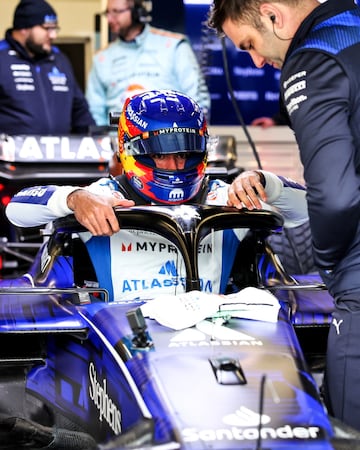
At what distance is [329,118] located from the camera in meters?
2.41

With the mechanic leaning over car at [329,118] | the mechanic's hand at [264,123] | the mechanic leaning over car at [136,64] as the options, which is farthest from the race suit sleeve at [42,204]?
the mechanic's hand at [264,123]

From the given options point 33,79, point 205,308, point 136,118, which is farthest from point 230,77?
point 205,308

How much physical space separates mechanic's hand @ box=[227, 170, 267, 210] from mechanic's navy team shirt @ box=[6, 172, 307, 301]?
14cm

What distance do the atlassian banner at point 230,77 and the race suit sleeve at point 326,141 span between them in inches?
275

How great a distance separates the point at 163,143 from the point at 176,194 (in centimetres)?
22

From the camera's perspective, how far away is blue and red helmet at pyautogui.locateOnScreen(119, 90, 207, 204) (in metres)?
3.85

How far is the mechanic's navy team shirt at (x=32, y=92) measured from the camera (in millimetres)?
7707

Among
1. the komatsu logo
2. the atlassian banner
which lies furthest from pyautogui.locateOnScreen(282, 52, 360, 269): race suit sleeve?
the atlassian banner

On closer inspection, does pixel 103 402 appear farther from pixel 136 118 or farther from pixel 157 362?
pixel 136 118

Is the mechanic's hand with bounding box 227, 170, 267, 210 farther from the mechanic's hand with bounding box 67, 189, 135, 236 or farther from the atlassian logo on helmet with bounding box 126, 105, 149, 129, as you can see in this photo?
the atlassian logo on helmet with bounding box 126, 105, 149, 129

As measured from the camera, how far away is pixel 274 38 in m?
2.59

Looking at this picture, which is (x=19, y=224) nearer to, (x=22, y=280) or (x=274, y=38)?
(x=22, y=280)

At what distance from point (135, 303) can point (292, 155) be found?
21.8 feet

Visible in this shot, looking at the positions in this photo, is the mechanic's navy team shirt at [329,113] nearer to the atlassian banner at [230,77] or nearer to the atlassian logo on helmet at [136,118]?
the atlassian logo on helmet at [136,118]
